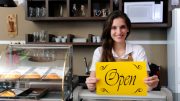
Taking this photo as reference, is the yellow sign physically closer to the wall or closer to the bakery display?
the bakery display

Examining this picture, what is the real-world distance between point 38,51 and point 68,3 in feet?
3.94

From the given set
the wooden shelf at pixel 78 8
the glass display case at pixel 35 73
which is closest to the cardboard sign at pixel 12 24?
the wooden shelf at pixel 78 8

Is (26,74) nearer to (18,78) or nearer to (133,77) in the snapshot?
(18,78)

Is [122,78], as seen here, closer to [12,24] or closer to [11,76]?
[11,76]

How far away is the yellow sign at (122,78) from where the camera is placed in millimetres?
1552

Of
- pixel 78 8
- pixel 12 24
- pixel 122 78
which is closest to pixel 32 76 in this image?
pixel 122 78

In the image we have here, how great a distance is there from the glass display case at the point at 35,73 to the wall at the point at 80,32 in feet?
4.52

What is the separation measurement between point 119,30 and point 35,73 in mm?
667

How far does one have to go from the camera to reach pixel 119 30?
5.94 feet

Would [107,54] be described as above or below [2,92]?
above

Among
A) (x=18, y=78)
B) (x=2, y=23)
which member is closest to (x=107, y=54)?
(x=18, y=78)

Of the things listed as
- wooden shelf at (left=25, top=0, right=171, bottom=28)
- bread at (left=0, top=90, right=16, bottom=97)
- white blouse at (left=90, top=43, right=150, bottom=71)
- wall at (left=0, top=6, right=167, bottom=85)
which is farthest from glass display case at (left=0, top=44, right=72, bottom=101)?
wall at (left=0, top=6, right=167, bottom=85)

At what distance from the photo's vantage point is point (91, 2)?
10.1 feet

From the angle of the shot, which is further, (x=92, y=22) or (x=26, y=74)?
(x=92, y=22)
